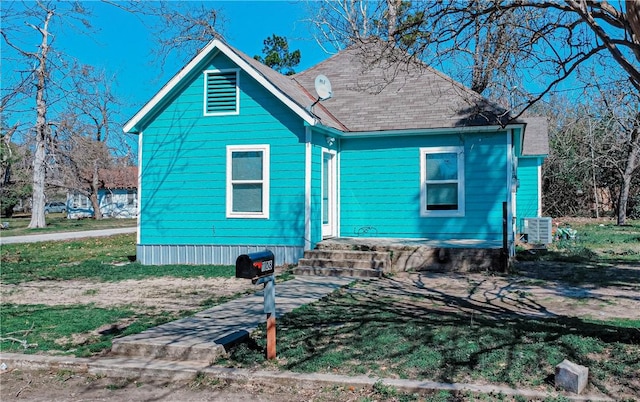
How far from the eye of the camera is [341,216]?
44.8 feet

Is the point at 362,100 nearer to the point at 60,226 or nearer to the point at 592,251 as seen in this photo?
the point at 592,251

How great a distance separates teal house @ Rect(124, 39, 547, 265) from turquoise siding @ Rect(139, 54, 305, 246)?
2 cm

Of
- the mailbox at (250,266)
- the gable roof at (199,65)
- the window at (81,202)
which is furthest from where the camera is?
the window at (81,202)

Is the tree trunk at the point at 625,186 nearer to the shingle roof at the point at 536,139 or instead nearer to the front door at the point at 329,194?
the shingle roof at the point at 536,139

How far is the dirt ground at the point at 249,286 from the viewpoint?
180 inches

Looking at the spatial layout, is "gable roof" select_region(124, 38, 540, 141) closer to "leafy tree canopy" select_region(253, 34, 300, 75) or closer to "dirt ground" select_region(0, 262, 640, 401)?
"dirt ground" select_region(0, 262, 640, 401)

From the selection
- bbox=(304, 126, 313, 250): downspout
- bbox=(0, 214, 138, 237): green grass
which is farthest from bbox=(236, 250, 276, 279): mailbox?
bbox=(0, 214, 138, 237): green grass

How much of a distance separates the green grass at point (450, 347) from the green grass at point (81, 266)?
17.4 feet

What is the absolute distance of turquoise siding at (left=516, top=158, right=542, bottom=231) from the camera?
21016mm

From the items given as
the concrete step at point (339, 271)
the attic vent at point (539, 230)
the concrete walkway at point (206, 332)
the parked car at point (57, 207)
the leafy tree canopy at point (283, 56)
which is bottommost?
the concrete walkway at point (206, 332)

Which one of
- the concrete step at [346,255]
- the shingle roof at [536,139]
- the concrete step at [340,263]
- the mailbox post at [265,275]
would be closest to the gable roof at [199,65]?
the concrete step at [346,255]

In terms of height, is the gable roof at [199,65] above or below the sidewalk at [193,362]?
above

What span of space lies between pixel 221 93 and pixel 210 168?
1775mm

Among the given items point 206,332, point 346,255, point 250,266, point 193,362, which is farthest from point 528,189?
point 193,362
